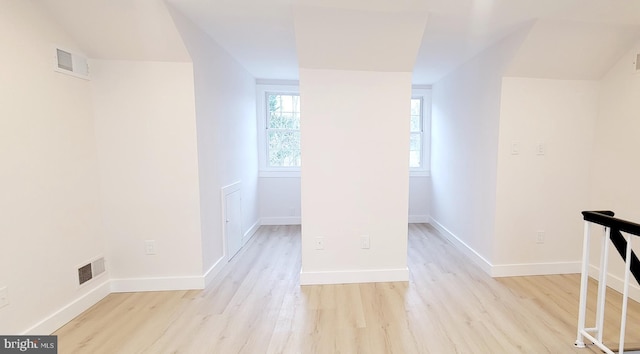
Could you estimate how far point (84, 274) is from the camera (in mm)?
2162

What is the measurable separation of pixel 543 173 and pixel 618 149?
23.0 inches

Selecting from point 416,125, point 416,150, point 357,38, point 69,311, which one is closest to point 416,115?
point 416,125

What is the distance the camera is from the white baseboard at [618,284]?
2279 millimetres

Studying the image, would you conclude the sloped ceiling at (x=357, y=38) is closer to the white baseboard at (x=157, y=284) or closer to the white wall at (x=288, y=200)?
the white baseboard at (x=157, y=284)

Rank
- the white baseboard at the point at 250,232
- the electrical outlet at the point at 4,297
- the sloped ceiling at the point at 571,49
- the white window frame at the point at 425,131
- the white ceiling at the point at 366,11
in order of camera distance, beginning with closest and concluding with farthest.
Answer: the electrical outlet at the point at 4,297 < the white ceiling at the point at 366,11 < the sloped ceiling at the point at 571,49 < the white baseboard at the point at 250,232 < the white window frame at the point at 425,131

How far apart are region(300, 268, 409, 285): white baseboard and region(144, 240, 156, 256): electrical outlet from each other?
1349 mm

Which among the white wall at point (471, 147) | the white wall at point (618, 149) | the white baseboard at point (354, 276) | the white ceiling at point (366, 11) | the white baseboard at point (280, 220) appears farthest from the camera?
the white baseboard at point (280, 220)

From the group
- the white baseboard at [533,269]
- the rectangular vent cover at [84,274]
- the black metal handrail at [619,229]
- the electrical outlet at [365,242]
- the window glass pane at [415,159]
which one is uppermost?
the window glass pane at [415,159]

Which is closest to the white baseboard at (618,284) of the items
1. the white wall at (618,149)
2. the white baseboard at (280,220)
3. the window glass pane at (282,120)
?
the white wall at (618,149)

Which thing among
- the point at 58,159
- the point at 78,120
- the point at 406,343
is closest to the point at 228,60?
the point at 78,120

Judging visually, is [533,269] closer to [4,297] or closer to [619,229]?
[619,229]

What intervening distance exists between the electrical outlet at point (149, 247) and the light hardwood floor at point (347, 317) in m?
0.37

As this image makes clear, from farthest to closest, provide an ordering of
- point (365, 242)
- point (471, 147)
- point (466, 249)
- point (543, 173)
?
1. point (466, 249)
2. point (471, 147)
3. point (543, 173)
4. point (365, 242)

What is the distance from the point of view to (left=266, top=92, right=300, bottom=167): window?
15.0ft
